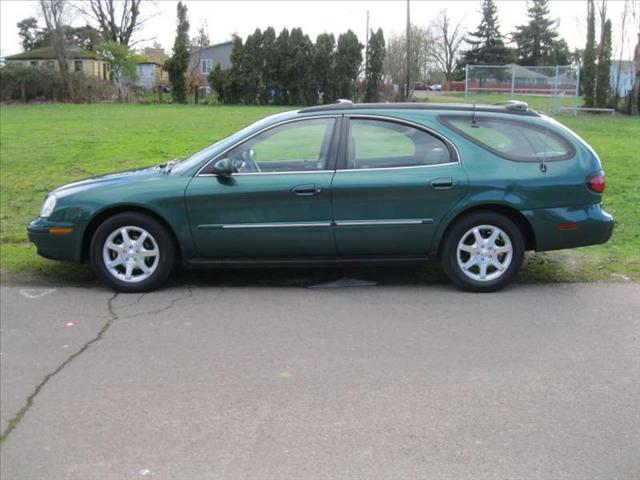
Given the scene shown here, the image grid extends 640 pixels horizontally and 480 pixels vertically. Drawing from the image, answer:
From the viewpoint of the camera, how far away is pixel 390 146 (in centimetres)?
614

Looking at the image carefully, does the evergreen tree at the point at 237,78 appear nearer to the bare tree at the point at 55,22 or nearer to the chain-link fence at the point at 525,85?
the bare tree at the point at 55,22

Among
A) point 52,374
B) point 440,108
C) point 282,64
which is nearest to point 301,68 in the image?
point 282,64

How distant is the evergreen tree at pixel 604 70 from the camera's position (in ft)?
106

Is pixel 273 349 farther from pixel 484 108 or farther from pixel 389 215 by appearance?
pixel 484 108

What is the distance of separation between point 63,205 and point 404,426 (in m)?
3.80

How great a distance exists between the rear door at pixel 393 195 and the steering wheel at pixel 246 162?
0.74m

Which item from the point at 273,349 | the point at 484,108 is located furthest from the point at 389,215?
the point at 273,349

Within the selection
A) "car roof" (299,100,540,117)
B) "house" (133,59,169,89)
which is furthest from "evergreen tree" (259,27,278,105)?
"car roof" (299,100,540,117)

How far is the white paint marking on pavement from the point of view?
6.00 metres

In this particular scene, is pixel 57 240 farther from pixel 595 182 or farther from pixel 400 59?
pixel 400 59

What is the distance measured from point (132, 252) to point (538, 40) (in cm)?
7271

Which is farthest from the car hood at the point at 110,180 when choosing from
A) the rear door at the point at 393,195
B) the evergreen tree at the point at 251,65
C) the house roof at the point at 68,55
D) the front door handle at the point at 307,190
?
the house roof at the point at 68,55

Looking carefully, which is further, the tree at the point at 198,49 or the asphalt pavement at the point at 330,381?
the tree at the point at 198,49

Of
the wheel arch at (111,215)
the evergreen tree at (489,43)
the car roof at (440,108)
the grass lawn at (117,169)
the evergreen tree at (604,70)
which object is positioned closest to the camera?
the wheel arch at (111,215)
